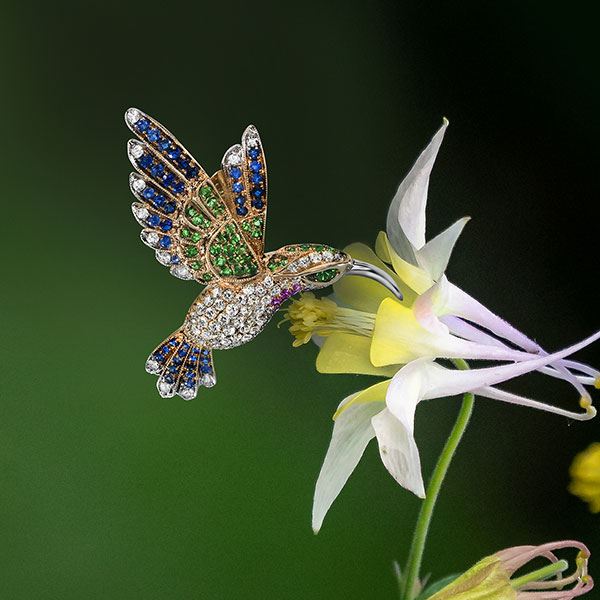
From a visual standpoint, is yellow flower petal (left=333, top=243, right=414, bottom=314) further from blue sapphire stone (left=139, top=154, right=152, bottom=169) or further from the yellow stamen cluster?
blue sapphire stone (left=139, top=154, right=152, bottom=169)

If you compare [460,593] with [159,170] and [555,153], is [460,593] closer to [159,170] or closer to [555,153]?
[159,170]

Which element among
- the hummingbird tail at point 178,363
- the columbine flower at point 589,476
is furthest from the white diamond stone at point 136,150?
the columbine flower at point 589,476

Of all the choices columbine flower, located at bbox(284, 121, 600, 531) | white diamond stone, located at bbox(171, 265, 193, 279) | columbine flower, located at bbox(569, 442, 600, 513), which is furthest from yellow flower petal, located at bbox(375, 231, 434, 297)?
columbine flower, located at bbox(569, 442, 600, 513)

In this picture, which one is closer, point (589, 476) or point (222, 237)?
point (222, 237)

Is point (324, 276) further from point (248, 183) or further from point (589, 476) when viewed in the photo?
point (589, 476)

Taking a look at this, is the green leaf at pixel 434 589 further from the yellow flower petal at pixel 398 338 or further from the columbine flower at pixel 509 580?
the yellow flower petal at pixel 398 338

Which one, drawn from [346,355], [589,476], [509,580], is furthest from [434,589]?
[589,476]

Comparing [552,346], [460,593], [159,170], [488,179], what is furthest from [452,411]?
[159,170]
